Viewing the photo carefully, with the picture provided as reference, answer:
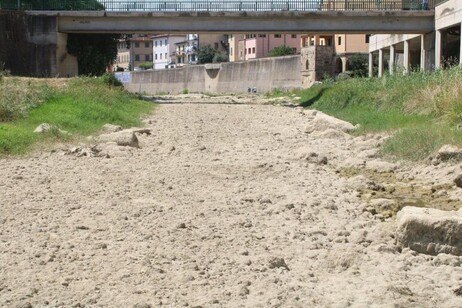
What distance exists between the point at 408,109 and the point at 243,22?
73.1ft

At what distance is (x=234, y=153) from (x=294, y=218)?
6.94 m

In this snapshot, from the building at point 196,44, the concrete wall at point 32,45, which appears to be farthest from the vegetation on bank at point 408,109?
the building at point 196,44

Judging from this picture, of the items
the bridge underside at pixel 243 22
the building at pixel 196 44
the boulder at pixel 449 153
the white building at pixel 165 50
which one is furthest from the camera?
the white building at pixel 165 50

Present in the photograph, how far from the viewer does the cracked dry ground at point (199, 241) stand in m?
6.17

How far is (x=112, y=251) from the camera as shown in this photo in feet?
24.3

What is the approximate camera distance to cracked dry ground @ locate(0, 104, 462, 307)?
6172 mm

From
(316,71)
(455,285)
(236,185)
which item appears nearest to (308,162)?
(236,185)

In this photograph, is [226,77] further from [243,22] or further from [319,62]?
[243,22]

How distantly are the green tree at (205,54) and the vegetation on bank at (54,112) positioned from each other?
282 feet

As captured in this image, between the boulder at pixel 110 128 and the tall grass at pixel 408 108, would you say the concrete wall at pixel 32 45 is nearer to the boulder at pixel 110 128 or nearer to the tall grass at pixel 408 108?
the tall grass at pixel 408 108

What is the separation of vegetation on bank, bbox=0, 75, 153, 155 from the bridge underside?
13202 millimetres

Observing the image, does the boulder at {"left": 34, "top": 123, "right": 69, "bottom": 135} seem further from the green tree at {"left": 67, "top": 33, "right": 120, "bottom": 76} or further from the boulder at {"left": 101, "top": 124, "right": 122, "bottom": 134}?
the green tree at {"left": 67, "top": 33, "right": 120, "bottom": 76}

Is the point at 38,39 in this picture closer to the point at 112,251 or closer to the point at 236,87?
the point at 236,87

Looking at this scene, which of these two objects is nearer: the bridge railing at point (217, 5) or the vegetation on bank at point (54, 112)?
the vegetation on bank at point (54, 112)
